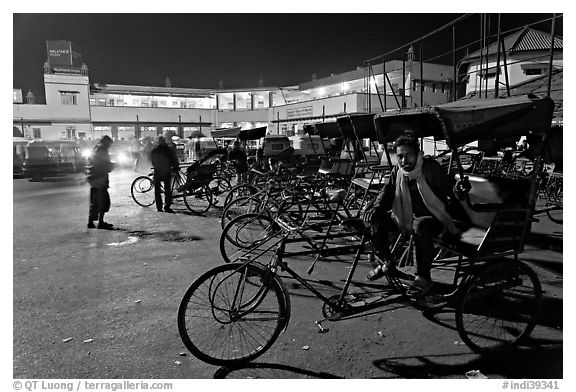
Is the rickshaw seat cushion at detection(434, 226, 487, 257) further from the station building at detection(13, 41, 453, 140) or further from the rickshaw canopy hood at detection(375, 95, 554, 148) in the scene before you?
the station building at detection(13, 41, 453, 140)

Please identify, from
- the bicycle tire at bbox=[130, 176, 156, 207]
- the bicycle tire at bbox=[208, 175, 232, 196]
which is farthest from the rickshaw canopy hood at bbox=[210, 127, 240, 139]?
the bicycle tire at bbox=[130, 176, 156, 207]

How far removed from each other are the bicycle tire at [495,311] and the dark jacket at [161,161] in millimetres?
8256

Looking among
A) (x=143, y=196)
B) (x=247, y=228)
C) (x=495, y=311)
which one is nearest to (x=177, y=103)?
(x=143, y=196)

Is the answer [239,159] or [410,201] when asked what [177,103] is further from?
[410,201]

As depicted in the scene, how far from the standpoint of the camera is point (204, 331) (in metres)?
3.87

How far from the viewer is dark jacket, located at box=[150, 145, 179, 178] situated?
10.2 meters

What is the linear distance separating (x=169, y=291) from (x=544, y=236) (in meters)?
6.99

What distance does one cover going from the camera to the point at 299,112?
149ft

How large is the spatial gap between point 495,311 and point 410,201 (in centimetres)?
156

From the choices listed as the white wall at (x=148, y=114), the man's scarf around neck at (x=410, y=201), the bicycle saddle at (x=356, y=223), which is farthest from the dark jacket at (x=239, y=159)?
the white wall at (x=148, y=114)

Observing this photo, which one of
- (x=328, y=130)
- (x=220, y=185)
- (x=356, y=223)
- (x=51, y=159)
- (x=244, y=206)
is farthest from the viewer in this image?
(x=51, y=159)

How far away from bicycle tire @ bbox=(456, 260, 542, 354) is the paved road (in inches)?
5.5

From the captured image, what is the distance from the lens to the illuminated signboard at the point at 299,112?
43219mm

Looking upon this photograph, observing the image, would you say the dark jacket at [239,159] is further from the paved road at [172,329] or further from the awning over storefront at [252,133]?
the paved road at [172,329]
